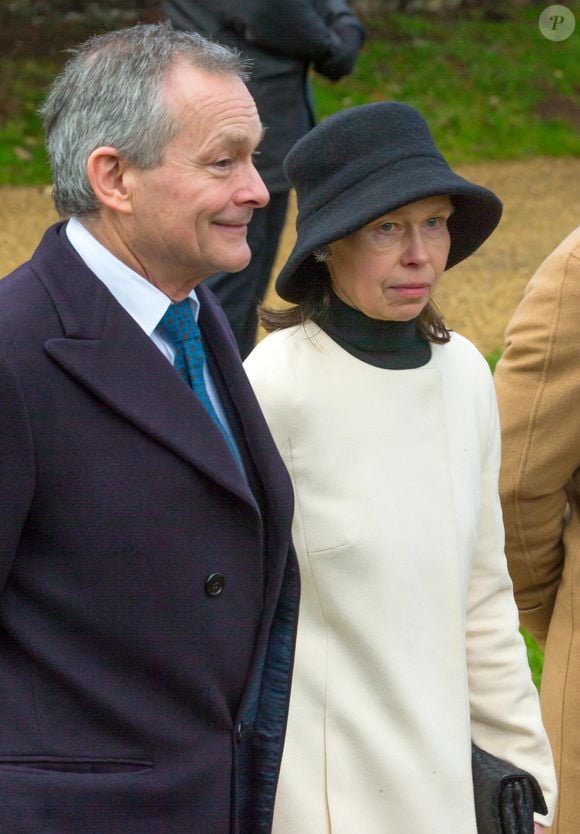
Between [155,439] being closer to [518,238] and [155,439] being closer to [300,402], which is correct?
[300,402]

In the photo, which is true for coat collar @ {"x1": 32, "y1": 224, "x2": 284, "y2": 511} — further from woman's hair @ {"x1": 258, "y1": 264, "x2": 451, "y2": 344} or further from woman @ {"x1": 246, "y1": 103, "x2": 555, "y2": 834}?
woman's hair @ {"x1": 258, "y1": 264, "x2": 451, "y2": 344}

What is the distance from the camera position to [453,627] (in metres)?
2.62

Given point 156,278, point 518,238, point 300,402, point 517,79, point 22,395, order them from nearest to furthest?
point 22,395
point 156,278
point 300,402
point 518,238
point 517,79

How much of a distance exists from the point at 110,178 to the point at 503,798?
4.19 feet

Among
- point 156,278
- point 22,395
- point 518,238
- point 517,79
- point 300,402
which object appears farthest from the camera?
point 517,79

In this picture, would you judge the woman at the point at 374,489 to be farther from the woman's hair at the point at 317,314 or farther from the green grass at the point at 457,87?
the green grass at the point at 457,87

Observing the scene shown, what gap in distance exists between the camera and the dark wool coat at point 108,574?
204 cm

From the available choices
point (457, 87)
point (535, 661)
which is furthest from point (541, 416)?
point (457, 87)

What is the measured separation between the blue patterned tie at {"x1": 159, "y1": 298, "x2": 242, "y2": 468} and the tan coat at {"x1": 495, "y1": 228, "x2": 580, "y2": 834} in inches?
35.4

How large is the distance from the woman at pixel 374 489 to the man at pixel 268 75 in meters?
3.04

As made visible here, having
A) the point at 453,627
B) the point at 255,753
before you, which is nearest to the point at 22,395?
the point at 255,753

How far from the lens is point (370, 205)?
99.6 inches

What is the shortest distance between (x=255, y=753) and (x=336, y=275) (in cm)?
84

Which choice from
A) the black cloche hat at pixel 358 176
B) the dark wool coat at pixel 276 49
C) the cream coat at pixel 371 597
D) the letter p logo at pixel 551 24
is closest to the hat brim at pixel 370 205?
the black cloche hat at pixel 358 176
